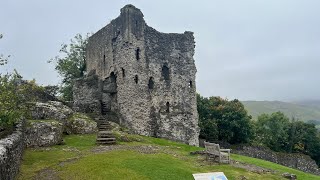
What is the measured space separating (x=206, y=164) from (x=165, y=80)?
19.2 m

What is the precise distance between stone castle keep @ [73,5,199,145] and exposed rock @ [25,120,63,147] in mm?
12146

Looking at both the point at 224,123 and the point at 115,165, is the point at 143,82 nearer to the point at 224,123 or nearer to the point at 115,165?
the point at 115,165

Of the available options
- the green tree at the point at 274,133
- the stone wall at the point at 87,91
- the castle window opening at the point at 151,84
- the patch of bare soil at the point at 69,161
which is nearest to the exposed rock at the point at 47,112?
the stone wall at the point at 87,91

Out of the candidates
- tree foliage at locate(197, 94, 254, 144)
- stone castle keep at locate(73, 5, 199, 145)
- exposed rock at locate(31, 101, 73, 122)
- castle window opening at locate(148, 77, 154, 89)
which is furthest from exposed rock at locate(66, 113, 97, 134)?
tree foliage at locate(197, 94, 254, 144)

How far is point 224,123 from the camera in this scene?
65625mm

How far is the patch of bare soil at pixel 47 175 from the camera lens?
66.0 ft

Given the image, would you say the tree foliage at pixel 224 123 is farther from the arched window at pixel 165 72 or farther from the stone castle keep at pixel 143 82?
the arched window at pixel 165 72

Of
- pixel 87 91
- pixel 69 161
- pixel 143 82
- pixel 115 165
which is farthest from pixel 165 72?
pixel 115 165

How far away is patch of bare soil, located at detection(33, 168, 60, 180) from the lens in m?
20.1

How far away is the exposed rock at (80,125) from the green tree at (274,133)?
46634mm

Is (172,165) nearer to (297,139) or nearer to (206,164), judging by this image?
(206,164)

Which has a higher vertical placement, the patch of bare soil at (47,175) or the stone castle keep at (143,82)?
the stone castle keep at (143,82)

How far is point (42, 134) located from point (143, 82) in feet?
52.7

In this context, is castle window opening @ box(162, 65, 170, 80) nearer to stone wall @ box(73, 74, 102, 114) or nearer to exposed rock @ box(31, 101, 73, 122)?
stone wall @ box(73, 74, 102, 114)
